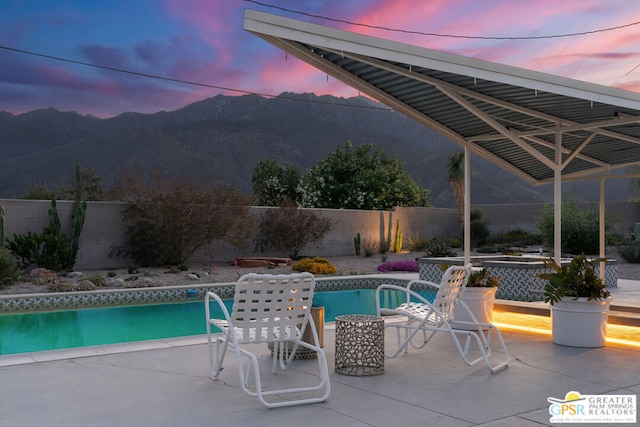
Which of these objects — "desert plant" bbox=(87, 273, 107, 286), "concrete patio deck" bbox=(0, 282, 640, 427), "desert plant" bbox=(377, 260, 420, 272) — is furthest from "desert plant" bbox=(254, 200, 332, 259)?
"concrete patio deck" bbox=(0, 282, 640, 427)

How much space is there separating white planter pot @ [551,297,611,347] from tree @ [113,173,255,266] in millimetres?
12909

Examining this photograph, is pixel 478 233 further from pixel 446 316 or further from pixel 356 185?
pixel 446 316

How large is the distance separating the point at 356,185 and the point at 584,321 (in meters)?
24.0

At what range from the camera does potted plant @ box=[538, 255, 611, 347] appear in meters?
6.52

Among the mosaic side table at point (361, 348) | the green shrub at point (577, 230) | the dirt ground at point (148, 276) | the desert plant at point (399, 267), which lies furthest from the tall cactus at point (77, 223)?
the green shrub at point (577, 230)

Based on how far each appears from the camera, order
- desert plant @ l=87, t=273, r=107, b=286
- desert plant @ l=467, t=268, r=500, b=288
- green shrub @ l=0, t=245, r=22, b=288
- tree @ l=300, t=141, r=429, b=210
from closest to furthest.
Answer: desert plant @ l=467, t=268, r=500, b=288 < green shrub @ l=0, t=245, r=22, b=288 < desert plant @ l=87, t=273, r=107, b=286 < tree @ l=300, t=141, r=429, b=210

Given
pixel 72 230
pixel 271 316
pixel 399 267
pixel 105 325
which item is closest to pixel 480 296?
pixel 271 316

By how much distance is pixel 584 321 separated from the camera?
21.5 feet

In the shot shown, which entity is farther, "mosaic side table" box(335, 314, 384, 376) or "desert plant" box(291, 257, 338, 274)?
"desert plant" box(291, 257, 338, 274)

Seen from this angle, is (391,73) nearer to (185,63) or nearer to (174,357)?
(174,357)

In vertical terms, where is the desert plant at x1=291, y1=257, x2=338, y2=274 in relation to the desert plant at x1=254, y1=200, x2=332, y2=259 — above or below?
below
